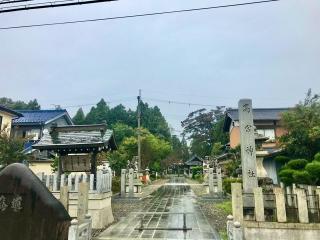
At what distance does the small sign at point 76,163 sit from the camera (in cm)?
1374

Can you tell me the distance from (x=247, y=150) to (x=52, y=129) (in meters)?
9.47

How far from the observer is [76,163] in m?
13.8

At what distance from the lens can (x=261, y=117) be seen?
34938 millimetres

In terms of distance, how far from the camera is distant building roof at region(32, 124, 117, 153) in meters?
13.3

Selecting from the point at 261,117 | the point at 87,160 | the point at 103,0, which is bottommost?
the point at 87,160

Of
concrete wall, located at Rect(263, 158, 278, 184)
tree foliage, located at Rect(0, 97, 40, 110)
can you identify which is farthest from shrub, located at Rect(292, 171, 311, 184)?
tree foliage, located at Rect(0, 97, 40, 110)

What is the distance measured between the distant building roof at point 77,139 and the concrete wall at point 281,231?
7.54 metres

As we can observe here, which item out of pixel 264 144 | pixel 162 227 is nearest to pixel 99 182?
pixel 162 227

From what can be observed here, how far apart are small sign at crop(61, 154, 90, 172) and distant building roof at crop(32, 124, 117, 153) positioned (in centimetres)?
38

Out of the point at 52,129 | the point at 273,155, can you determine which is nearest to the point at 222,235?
the point at 52,129

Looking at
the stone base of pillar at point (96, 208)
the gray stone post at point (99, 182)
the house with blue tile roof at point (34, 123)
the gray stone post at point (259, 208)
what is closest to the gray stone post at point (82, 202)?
the stone base of pillar at point (96, 208)

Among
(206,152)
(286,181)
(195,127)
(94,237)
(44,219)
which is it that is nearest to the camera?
(44,219)

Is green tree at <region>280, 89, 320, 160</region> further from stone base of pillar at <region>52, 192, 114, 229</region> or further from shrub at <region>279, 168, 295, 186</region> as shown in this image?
stone base of pillar at <region>52, 192, 114, 229</region>

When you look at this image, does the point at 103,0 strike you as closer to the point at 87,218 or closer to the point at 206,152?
the point at 87,218
